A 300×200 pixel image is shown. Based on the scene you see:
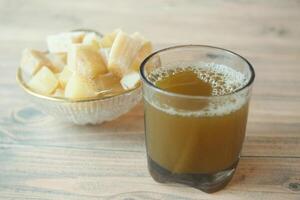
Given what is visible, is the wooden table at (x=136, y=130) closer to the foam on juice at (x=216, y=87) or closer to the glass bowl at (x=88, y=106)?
the glass bowl at (x=88, y=106)

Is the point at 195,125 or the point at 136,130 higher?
the point at 195,125

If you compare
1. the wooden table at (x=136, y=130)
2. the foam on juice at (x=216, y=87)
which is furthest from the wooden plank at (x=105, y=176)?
the foam on juice at (x=216, y=87)

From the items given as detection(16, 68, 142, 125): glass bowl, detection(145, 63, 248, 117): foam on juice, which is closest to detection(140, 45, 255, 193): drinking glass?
detection(145, 63, 248, 117): foam on juice

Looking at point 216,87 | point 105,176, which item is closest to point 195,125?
point 216,87

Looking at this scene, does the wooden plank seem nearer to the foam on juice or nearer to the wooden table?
the wooden table

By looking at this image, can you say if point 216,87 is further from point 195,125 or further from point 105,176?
point 105,176

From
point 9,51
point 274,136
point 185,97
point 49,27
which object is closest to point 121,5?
point 49,27

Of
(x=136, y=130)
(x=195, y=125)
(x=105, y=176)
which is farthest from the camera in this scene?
(x=136, y=130)
